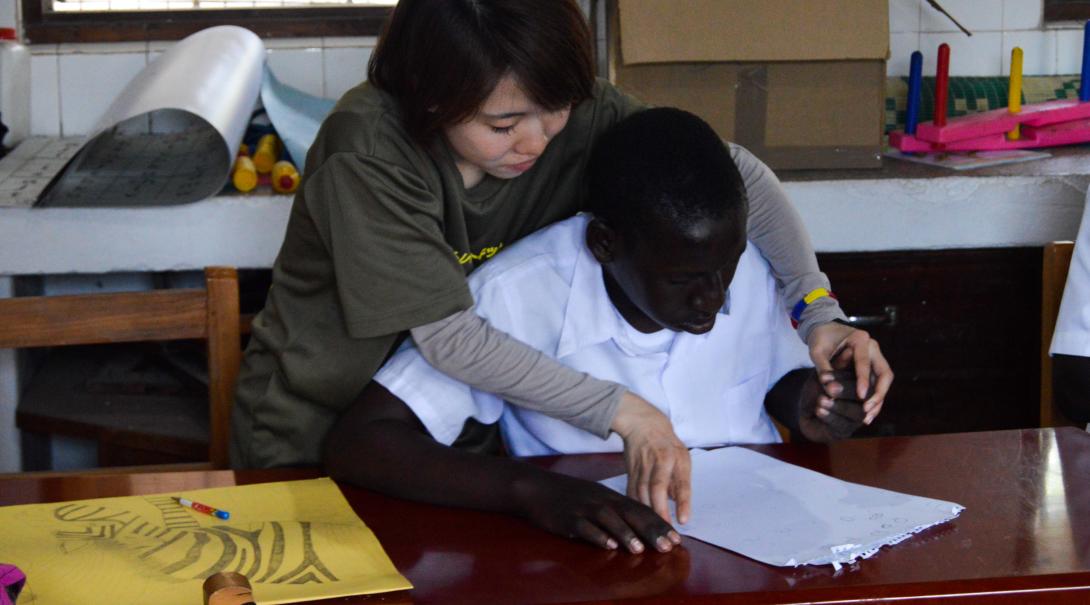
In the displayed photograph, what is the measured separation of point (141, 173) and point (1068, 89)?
2228 millimetres

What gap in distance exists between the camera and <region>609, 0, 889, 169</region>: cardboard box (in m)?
2.26

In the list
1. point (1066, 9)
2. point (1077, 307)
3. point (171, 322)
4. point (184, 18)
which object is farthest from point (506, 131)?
point (1066, 9)

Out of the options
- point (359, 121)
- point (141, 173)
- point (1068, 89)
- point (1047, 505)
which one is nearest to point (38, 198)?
point (141, 173)

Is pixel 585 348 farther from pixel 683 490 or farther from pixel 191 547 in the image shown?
pixel 191 547

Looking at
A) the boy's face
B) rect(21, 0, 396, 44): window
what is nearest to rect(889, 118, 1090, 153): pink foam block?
rect(21, 0, 396, 44): window

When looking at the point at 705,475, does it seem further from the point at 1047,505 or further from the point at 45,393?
the point at 45,393

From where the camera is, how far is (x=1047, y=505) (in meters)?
1.21

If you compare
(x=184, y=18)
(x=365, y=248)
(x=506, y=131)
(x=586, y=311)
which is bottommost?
(x=586, y=311)

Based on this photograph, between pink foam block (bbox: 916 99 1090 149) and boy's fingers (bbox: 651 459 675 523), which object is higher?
pink foam block (bbox: 916 99 1090 149)

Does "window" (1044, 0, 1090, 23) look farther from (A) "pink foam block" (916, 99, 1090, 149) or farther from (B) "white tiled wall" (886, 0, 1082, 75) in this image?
(A) "pink foam block" (916, 99, 1090, 149)

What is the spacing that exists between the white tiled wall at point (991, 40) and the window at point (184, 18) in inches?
51.9

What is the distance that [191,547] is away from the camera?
3.63 ft

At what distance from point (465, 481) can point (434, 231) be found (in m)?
0.27

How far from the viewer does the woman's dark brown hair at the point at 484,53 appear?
125 cm
